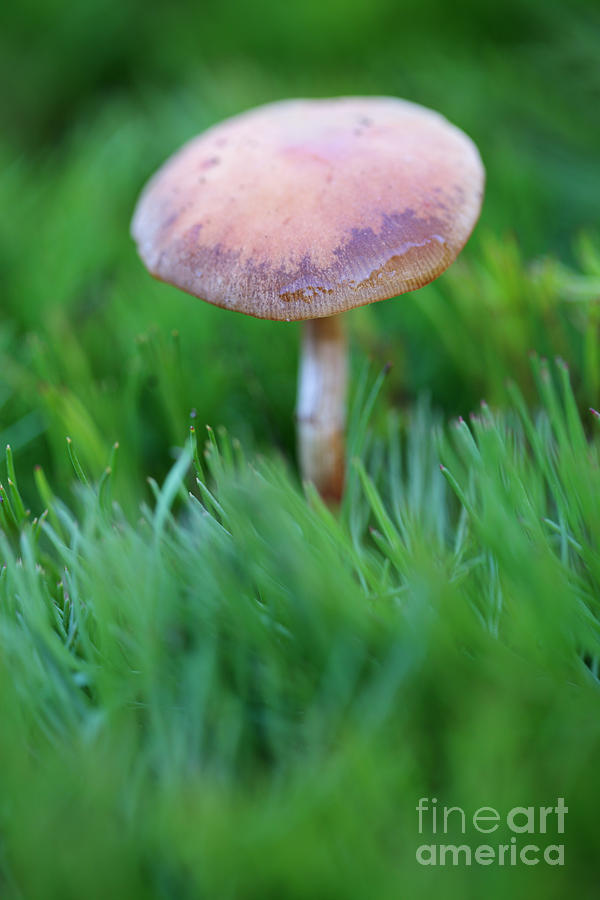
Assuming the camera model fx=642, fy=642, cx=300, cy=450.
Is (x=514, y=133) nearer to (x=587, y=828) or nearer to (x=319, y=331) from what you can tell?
(x=319, y=331)

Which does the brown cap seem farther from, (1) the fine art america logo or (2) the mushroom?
(1) the fine art america logo

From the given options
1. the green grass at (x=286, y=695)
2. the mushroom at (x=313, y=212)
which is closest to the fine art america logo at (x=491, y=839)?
the green grass at (x=286, y=695)

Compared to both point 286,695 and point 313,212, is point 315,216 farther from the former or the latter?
point 286,695

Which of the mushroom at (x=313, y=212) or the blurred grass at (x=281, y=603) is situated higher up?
the mushroom at (x=313, y=212)

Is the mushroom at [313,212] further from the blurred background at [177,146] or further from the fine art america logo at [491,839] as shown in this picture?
the fine art america logo at [491,839]

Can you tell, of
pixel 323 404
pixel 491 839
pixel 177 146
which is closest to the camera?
pixel 491 839

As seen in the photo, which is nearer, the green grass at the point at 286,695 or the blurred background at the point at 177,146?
the green grass at the point at 286,695

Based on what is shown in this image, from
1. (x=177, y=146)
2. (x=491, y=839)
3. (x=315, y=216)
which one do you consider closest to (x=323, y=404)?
(x=315, y=216)

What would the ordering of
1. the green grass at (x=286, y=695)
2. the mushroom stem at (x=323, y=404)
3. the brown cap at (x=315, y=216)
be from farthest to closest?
the mushroom stem at (x=323, y=404) → the brown cap at (x=315, y=216) → the green grass at (x=286, y=695)
